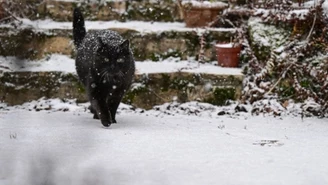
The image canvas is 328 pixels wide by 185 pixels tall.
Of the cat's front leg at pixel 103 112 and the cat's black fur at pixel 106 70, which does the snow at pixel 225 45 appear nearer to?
the cat's black fur at pixel 106 70

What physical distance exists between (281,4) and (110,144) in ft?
11.9

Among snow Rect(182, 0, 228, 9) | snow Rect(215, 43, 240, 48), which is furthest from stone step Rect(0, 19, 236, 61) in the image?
snow Rect(182, 0, 228, 9)

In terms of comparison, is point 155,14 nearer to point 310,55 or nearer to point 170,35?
point 170,35

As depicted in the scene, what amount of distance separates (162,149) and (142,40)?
3.28m

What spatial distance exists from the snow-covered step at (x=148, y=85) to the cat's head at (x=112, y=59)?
4.93 feet

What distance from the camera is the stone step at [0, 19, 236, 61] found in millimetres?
6660

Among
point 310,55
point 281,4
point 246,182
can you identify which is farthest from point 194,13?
point 246,182

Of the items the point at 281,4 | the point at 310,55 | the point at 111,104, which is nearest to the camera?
the point at 111,104

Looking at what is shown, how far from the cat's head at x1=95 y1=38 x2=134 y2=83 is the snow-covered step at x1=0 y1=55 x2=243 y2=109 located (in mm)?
1503

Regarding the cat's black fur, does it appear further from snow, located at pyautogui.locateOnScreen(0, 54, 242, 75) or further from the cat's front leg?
snow, located at pyautogui.locateOnScreen(0, 54, 242, 75)

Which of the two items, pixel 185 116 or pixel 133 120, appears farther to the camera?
pixel 185 116

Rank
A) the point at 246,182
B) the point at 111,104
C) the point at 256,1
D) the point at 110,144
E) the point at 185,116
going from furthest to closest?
1. the point at 256,1
2. the point at 185,116
3. the point at 111,104
4. the point at 110,144
5. the point at 246,182

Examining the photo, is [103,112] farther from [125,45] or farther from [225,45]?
[225,45]

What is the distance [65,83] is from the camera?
241 inches
